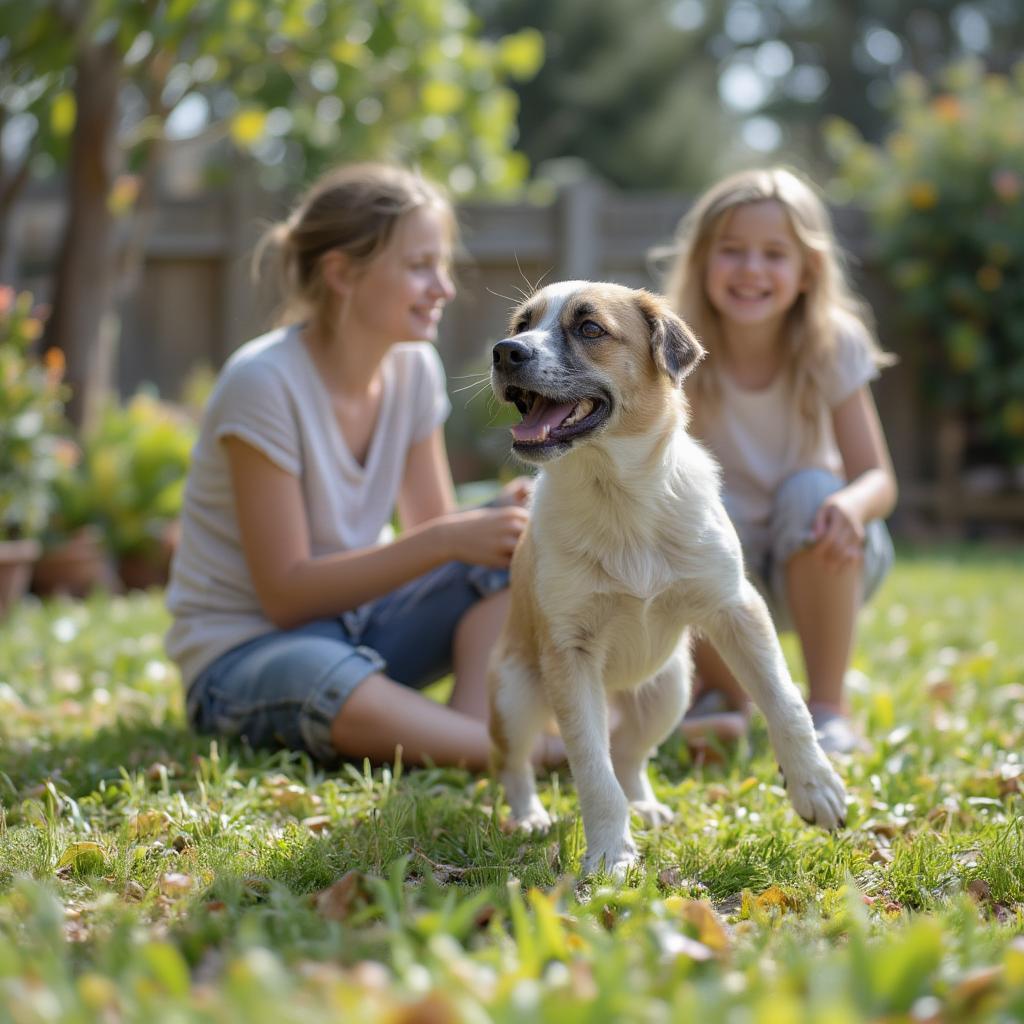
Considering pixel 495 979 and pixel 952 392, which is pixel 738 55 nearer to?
pixel 952 392

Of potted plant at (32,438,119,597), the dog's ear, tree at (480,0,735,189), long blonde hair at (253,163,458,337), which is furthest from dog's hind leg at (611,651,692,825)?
tree at (480,0,735,189)

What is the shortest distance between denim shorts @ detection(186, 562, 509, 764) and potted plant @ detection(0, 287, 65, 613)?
7.76 feet

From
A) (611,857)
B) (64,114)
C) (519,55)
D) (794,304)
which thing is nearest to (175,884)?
(611,857)

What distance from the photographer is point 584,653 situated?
2734 millimetres

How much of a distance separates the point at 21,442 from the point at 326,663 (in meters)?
2.83

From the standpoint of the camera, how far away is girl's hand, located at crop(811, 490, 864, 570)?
3471 mm

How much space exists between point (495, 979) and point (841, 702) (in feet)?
7.22

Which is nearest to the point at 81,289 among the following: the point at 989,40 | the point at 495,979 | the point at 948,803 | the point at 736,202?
the point at 736,202

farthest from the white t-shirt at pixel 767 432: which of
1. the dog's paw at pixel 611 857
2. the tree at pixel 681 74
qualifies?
the tree at pixel 681 74

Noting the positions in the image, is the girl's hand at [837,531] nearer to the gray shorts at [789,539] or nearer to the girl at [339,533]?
the gray shorts at [789,539]

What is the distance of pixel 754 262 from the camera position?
3.70 metres

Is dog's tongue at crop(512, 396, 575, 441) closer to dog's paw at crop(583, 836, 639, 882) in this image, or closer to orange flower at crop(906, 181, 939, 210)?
dog's paw at crop(583, 836, 639, 882)

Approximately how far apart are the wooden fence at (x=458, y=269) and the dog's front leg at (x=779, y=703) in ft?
18.9

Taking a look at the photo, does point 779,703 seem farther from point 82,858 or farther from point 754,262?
point 754,262
